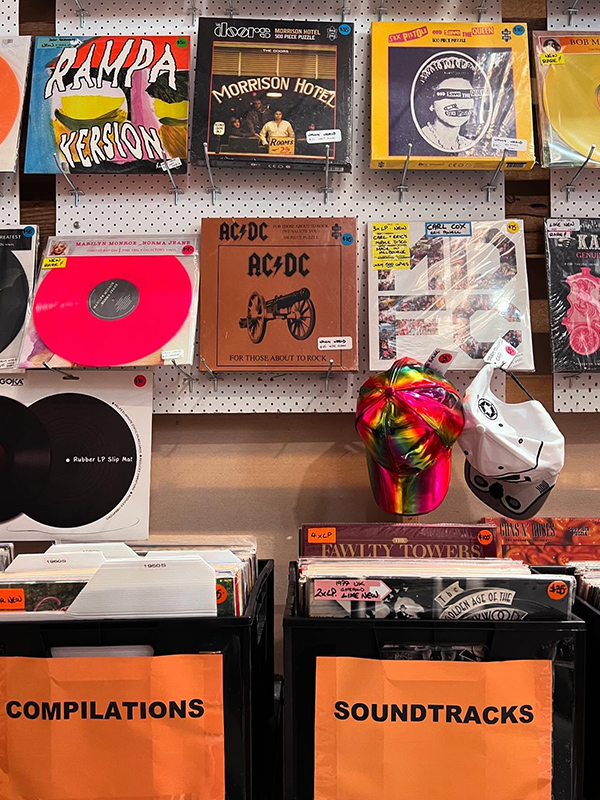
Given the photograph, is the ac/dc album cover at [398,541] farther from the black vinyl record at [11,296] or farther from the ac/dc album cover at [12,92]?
the ac/dc album cover at [12,92]

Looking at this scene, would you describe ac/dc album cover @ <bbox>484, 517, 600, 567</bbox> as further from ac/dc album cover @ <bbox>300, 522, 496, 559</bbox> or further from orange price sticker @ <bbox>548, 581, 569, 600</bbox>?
orange price sticker @ <bbox>548, 581, 569, 600</bbox>

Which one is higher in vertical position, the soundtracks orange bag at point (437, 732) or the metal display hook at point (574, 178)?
the metal display hook at point (574, 178)

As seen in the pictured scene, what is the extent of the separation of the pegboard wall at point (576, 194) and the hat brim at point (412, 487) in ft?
1.39

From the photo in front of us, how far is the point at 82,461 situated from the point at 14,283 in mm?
456

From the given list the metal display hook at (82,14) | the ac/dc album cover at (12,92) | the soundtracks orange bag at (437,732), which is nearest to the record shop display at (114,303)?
the ac/dc album cover at (12,92)

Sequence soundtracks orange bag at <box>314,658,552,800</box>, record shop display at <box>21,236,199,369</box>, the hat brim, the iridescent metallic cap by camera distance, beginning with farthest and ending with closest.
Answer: record shop display at <box>21,236,199,369</box>, the hat brim, the iridescent metallic cap, soundtracks orange bag at <box>314,658,552,800</box>

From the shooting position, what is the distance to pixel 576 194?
67.7 inches

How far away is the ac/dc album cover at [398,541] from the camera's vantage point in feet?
4.48

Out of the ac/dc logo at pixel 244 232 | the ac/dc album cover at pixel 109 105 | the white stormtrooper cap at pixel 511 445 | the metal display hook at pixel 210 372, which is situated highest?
the ac/dc album cover at pixel 109 105

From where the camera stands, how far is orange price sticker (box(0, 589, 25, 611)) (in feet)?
3.28

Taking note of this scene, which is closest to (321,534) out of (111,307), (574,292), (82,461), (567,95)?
(82,461)

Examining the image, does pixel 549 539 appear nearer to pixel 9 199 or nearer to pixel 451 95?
pixel 451 95

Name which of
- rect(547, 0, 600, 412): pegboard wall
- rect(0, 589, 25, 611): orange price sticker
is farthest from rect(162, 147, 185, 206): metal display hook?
rect(0, 589, 25, 611): orange price sticker

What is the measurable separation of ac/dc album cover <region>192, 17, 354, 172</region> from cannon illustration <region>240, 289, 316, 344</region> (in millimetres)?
307
